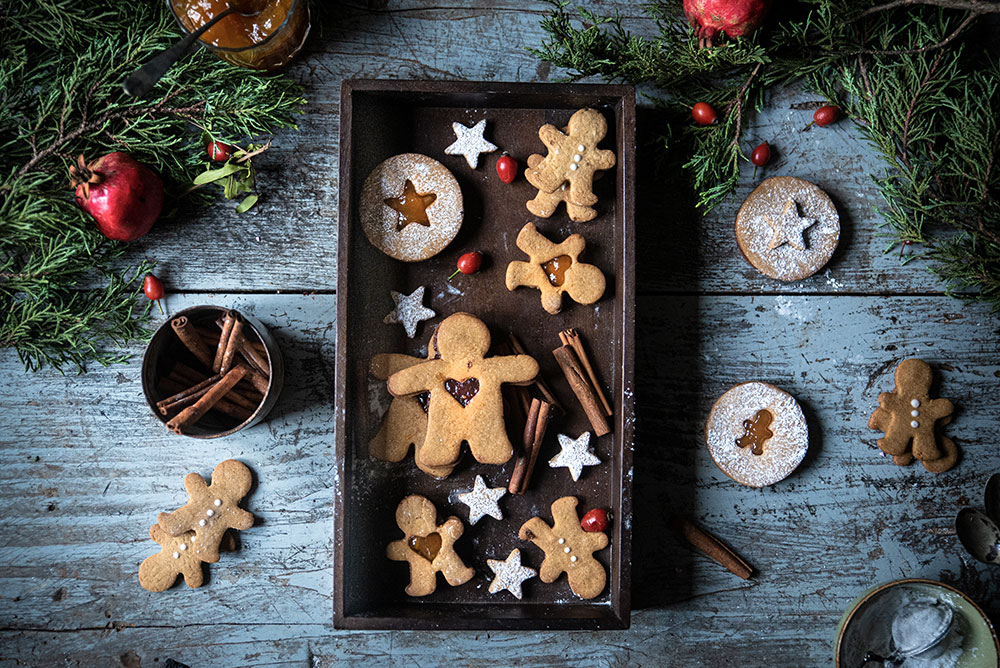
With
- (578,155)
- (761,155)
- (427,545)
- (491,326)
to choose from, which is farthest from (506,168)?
(427,545)

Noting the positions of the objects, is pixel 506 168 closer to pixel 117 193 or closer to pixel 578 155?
pixel 578 155

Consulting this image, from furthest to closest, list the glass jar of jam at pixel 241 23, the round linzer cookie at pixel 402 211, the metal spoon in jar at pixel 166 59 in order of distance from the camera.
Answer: the round linzer cookie at pixel 402 211, the glass jar of jam at pixel 241 23, the metal spoon in jar at pixel 166 59

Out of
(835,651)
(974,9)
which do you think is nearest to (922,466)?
(835,651)

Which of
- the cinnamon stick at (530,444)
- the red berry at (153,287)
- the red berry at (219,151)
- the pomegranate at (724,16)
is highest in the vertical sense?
the pomegranate at (724,16)

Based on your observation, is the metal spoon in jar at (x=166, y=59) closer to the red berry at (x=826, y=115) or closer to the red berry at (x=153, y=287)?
the red berry at (x=153, y=287)

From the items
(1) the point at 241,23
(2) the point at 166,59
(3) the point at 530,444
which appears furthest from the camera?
(3) the point at 530,444

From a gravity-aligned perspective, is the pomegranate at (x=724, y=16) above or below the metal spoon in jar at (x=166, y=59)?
above

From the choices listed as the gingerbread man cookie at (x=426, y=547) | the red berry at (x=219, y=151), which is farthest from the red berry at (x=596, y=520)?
the red berry at (x=219, y=151)
